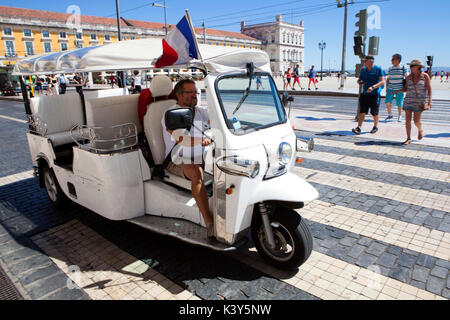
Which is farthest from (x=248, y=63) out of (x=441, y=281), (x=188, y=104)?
(x=441, y=281)

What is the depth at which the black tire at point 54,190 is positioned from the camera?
15.6 ft

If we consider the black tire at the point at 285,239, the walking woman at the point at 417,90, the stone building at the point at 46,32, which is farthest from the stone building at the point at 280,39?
the black tire at the point at 285,239

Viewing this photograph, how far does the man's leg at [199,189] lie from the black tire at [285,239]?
1.59 ft

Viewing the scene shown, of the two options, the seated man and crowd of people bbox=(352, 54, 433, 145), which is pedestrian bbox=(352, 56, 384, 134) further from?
the seated man

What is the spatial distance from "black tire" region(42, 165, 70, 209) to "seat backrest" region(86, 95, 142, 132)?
134cm

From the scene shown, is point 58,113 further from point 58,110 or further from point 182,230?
point 182,230

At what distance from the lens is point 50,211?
487cm

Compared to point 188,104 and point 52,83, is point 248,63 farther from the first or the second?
point 52,83

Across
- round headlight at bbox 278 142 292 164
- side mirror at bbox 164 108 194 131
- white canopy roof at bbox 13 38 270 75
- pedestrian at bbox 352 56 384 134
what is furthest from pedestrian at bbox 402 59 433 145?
side mirror at bbox 164 108 194 131

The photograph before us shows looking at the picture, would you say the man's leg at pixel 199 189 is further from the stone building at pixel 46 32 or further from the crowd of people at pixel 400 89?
the stone building at pixel 46 32

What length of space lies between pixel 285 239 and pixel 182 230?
3.50 ft

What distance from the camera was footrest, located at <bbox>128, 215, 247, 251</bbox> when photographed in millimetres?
3068
